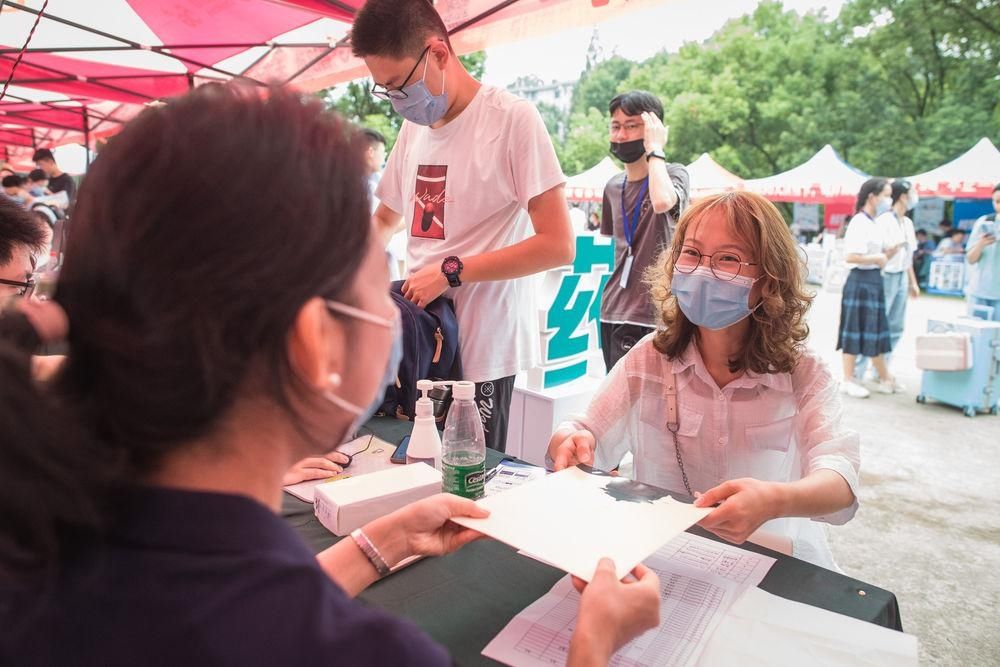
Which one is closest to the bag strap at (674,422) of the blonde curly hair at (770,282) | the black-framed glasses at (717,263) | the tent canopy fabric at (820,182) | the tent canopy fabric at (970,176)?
the blonde curly hair at (770,282)

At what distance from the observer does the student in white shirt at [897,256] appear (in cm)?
555

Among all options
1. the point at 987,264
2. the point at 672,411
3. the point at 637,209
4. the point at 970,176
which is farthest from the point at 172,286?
the point at 970,176

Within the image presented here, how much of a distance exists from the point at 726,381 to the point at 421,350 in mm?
858

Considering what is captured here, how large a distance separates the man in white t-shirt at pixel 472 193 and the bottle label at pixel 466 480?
2.17 ft

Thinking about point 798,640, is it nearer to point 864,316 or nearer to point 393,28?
point 393,28

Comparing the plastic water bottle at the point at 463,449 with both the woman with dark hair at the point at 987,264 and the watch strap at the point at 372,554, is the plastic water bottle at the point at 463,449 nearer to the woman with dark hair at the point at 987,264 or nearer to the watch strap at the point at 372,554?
the watch strap at the point at 372,554

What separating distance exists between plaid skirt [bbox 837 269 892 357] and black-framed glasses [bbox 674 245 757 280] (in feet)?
15.3

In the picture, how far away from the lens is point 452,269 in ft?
6.17

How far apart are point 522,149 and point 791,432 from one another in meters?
1.11

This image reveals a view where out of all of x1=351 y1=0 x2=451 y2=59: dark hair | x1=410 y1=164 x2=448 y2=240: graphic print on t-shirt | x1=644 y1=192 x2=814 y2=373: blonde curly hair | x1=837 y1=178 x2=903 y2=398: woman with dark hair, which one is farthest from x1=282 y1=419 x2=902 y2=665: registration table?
x1=837 y1=178 x2=903 y2=398: woman with dark hair

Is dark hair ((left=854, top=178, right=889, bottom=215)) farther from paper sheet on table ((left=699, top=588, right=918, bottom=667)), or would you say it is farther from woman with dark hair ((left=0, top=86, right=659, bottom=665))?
woman with dark hair ((left=0, top=86, right=659, bottom=665))

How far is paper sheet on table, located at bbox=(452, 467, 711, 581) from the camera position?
37.5 inches

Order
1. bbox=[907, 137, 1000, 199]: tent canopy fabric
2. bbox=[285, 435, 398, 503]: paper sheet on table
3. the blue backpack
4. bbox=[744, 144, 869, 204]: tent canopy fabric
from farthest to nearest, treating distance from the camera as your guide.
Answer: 1. bbox=[744, 144, 869, 204]: tent canopy fabric
2. bbox=[907, 137, 1000, 199]: tent canopy fabric
3. the blue backpack
4. bbox=[285, 435, 398, 503]: paper sheet on table

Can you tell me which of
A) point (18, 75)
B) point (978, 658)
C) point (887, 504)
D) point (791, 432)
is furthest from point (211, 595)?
point (18, 75)
